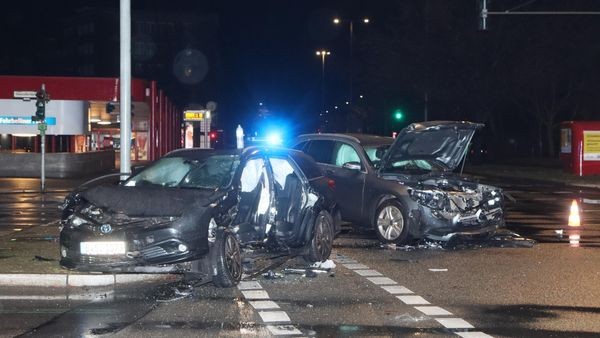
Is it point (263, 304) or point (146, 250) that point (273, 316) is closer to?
point (263, 304)

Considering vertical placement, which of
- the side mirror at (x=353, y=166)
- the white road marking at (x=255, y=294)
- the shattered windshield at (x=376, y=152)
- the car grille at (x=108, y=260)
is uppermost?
the shattered windshield at (x=376, y=152)

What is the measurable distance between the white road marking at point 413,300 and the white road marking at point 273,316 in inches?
59.2

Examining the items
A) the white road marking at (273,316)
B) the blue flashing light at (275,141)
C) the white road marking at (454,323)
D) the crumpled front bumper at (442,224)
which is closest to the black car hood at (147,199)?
the white road marking at (273,316)

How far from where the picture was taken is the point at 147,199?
29.6 ft

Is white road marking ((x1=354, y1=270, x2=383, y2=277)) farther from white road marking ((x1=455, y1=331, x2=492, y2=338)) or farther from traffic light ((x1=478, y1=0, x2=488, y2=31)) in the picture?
traffic light ((x1=478, y1=0, x2=488, y2=31))

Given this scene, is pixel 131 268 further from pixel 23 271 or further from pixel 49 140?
pixel 49 140

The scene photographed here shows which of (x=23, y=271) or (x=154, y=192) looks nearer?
(x=154, y=192)

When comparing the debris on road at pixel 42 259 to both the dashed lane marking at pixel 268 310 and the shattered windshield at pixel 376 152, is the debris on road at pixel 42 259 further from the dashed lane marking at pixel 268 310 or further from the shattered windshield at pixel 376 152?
the shattered windshield at pixel 376 152

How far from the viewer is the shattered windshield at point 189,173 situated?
386 inches

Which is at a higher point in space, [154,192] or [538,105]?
[538,105]

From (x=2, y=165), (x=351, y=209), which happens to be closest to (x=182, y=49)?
(x=2, y=165)

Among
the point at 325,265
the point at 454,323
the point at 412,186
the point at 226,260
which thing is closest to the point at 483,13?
the point at 412,186

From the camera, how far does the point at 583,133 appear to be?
3481cm

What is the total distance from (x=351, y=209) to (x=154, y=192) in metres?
5.52
